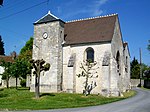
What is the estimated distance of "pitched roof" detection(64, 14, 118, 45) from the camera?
33406 mm

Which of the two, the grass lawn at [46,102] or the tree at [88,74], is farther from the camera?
the tree at [88,74]

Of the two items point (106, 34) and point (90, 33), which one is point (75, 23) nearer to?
point (90, 33)

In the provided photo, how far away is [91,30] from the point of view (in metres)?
35.3

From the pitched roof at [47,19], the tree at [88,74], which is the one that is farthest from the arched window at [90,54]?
the pitched roof at [47,19]

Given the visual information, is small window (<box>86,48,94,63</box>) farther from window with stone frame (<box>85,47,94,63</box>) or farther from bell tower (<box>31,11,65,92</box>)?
bell tower (<box>31,11,65,92</box>)

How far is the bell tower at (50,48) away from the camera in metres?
34.2

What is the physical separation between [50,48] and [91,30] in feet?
22.4

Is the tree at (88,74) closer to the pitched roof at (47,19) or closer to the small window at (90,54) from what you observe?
the small window at (90,54)

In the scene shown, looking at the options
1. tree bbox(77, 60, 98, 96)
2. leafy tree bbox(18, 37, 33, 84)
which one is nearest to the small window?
tree bbox(77, 60, 98, 96)

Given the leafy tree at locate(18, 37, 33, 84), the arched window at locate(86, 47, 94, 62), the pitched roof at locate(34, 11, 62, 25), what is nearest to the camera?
the arched window at locate(86, 47, 94, 62)

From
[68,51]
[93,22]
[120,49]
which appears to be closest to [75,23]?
[93,22]

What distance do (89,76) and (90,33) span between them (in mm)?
6538

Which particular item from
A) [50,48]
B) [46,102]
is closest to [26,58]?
[50,48]

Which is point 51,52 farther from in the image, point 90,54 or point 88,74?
Result: point 88,74
